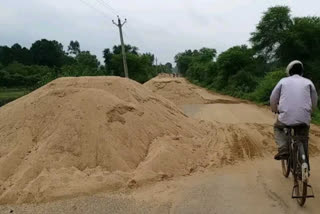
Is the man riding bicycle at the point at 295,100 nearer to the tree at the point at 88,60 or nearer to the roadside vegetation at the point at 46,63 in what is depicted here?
the roadside vegetation at the point at 46,63

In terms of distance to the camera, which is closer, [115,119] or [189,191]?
[189,191]

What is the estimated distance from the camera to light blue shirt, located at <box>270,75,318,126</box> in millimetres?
5246

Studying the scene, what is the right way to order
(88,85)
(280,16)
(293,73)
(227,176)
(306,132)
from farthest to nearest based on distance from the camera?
(280,16), (88,85), (227,176), (293,73), (306,132)

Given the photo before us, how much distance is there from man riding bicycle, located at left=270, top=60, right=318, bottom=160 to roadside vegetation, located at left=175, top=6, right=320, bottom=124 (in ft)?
49.7

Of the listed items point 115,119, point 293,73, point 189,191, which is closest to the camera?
point 293,73

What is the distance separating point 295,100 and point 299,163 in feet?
2.61

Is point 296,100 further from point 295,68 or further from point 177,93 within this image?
point 177,93

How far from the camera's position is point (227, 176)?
6758 millimetres

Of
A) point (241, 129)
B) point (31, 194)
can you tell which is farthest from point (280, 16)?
point (31, 194)

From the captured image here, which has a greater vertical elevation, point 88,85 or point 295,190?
point 88,85

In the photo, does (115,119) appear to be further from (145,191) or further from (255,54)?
(255,54)

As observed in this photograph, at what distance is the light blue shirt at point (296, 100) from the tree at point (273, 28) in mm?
21829

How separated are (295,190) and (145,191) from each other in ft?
6.92

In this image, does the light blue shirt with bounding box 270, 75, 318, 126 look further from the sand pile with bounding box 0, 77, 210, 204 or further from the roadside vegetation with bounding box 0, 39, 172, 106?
the roadside vegetation with bounding box 0, 39, 172, 106
